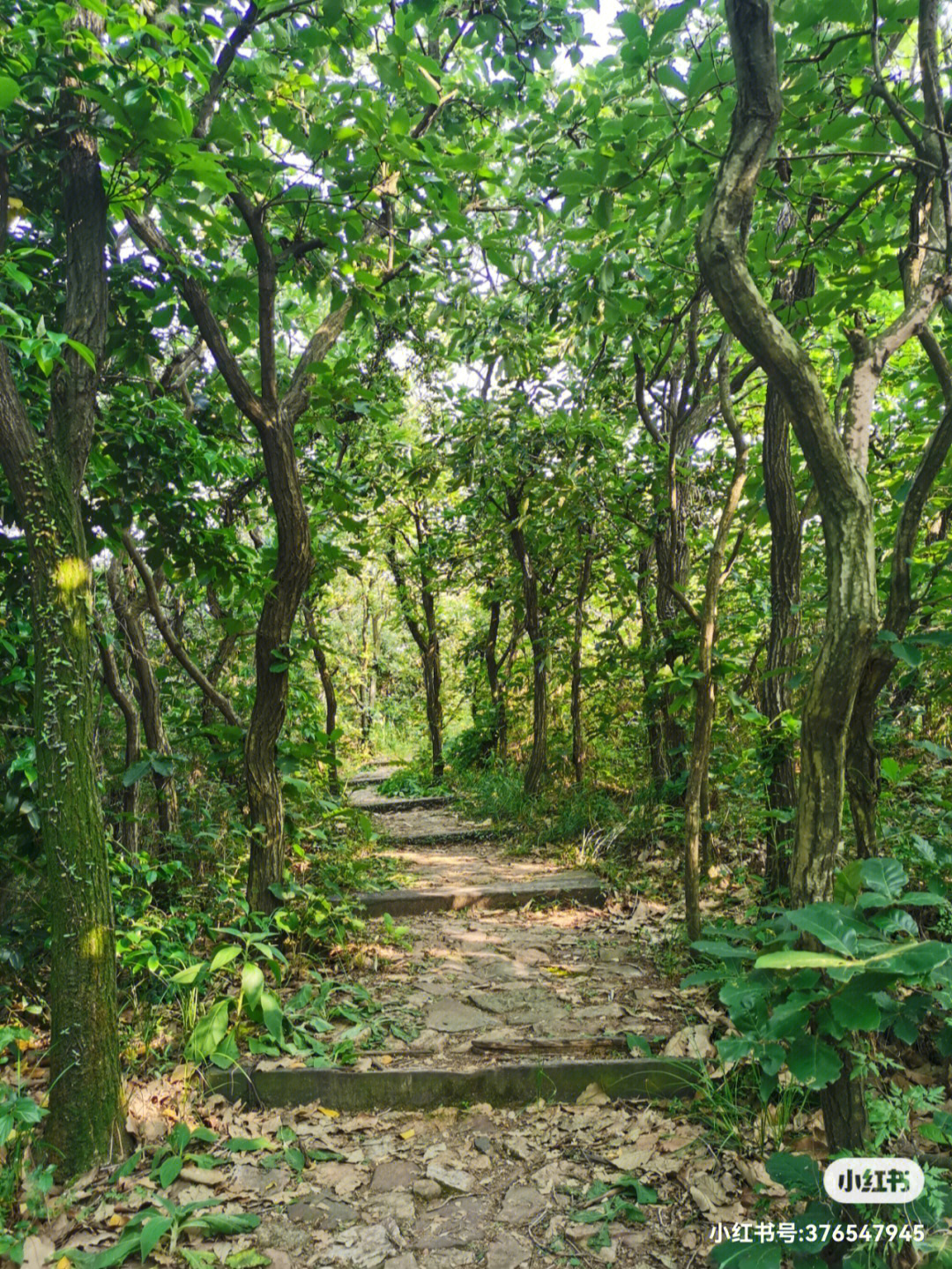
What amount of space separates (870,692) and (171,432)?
11.1ft

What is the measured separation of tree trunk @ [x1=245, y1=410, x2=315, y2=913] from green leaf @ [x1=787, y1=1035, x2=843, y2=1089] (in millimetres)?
2962

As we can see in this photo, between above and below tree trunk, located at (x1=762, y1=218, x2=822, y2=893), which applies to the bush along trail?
below

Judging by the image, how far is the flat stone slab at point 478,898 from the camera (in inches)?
207

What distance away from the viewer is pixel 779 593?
3932 mm

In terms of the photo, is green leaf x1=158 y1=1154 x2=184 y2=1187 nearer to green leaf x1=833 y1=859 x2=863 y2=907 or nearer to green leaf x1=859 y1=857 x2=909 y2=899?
green leaf x1=833 y1=859 x2=863 y2=907

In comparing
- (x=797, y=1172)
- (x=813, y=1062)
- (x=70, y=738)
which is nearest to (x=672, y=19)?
(x=813, y=1062)

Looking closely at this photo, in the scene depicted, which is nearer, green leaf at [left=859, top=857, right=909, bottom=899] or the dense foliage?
green leaf at [left=859, top=857, right=909, bottom=899]

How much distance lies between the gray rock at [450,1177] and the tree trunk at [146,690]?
2544 millimetres

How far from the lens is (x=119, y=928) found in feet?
11.4

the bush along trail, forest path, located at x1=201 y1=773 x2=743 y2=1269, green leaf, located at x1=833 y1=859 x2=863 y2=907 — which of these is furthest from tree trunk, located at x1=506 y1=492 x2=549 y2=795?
green leaf, located at x1=833 y1=859 x2=863 y2=907

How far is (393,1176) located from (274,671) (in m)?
2.28

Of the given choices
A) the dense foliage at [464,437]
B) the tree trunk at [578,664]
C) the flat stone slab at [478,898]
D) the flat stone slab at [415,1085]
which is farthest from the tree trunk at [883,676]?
the tree trunk at [578,664]

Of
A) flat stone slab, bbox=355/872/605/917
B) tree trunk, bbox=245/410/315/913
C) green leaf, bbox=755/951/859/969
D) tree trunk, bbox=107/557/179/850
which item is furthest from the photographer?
flat stone slab, bbox=355/872/605/917

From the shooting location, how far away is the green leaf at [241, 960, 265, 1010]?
132 inches
